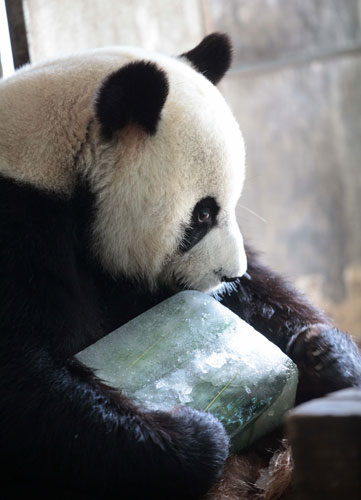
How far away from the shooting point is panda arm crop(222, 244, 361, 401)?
9.37 feet

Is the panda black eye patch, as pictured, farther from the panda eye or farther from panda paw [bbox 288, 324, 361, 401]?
panda paw [bbox 288, 324, 361, 401]

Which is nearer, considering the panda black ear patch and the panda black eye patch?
the panda black ear patch

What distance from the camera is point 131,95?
8.36 ft

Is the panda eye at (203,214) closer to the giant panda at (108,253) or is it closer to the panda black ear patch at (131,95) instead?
the giant panda at (108,253)

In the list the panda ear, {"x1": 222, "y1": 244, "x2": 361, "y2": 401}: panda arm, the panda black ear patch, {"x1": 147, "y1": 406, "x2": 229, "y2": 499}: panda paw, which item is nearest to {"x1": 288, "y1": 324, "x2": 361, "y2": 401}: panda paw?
{"x1": 222, "y1": 244, "x2": 361, "y2": 401}: panda arm

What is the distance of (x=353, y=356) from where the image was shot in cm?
293

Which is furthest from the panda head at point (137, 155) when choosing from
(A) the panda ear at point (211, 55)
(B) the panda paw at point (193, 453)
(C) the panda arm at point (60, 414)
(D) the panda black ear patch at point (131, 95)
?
(B) the panda paw at point (193, 453)

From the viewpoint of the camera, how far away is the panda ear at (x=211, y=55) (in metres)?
3.24

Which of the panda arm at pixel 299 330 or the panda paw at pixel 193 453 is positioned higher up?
the panda paw at pixel 193 453

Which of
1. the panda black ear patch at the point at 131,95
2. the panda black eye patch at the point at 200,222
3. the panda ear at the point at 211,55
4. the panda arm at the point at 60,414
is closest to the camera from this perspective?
the panda arm at the point at 60,414

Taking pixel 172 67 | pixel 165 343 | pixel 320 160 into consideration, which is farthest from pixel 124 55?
pixel 320 160

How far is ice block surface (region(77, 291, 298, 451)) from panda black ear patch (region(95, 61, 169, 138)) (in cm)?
73

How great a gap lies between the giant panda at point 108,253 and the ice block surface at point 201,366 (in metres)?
0.10

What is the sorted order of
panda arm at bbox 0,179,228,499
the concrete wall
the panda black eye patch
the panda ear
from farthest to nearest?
the concrete wall < the panda ear < the panda black eye patch < panda arm at bbox 0,179,228,499
